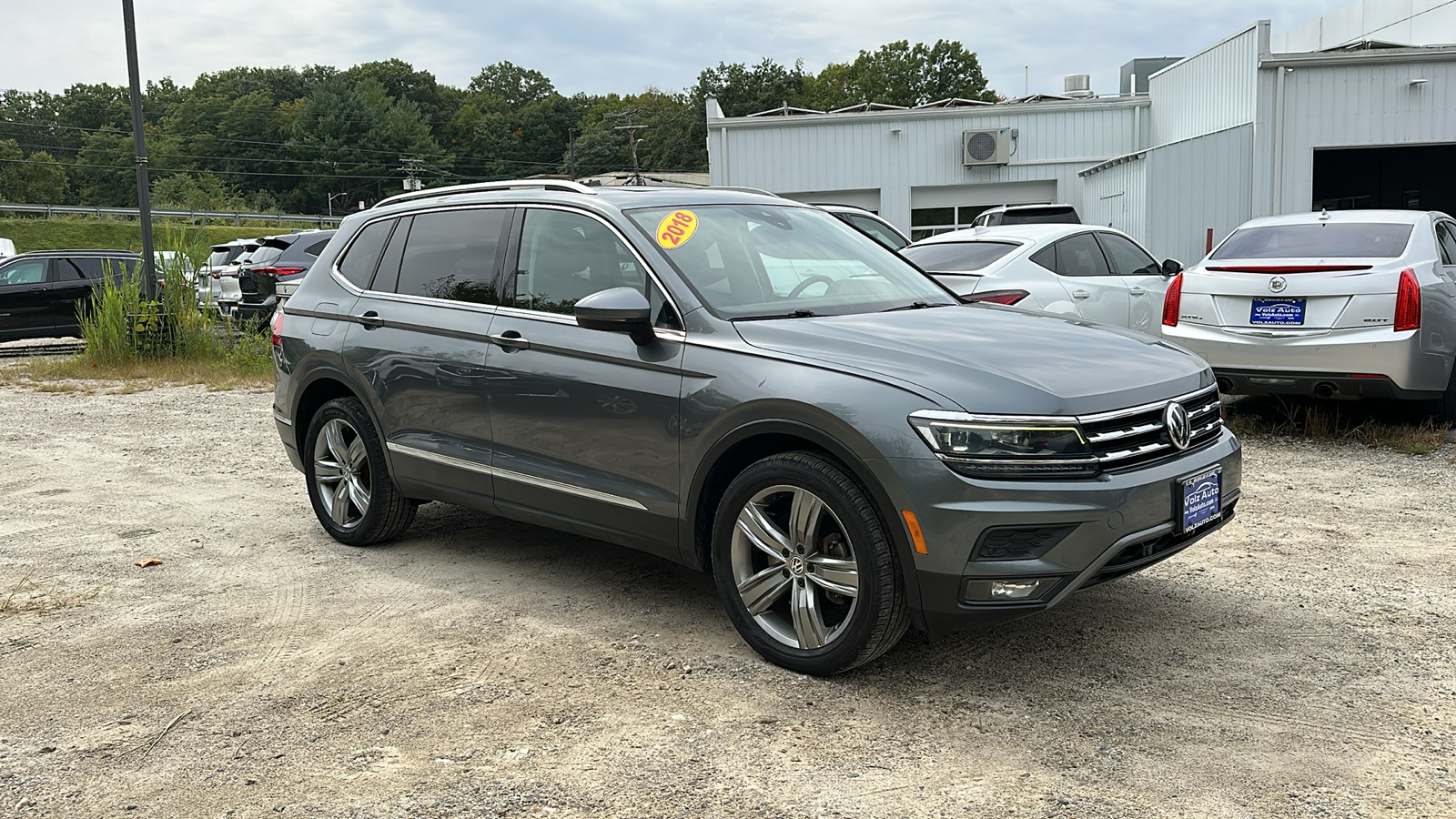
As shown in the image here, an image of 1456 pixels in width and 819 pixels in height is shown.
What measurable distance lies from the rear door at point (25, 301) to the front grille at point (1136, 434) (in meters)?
18.6

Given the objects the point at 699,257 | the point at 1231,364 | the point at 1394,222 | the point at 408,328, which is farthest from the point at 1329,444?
the point at 408,328

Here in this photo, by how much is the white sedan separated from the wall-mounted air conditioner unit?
1708 cm

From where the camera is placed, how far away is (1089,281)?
9.71 m

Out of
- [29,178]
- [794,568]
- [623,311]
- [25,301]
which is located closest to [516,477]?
[623,311]

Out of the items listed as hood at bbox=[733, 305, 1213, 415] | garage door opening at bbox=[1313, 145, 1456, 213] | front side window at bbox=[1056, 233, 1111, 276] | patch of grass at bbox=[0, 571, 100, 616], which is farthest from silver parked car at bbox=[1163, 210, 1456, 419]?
garage door opening at bbox=[1313, 145, 1456, 213]

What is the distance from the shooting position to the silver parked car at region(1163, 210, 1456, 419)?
770cm

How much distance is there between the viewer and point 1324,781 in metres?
3.26

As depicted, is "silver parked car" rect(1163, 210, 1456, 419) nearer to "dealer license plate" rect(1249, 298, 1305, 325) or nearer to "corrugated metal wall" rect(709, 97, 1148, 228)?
A: "dealer license plate" rect(1249, 298, 1305, 325)

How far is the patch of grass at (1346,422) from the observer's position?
816cm

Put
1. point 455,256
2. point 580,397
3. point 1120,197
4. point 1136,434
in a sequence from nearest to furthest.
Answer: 1. point 1136,434
2. point 580,397
3. point 455,256
4. point 1120,197

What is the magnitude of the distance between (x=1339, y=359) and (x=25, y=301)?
59.2ft

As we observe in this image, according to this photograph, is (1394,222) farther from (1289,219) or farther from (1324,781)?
(1324,781)

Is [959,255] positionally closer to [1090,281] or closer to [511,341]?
[1090,281]

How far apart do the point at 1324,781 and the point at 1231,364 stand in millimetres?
5422
